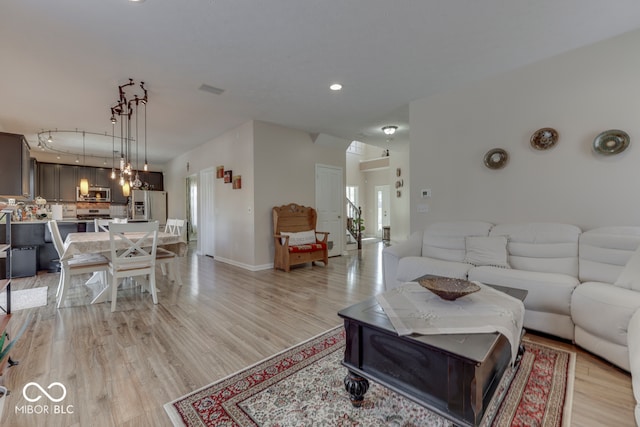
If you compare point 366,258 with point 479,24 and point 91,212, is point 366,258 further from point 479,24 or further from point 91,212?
point 91,212

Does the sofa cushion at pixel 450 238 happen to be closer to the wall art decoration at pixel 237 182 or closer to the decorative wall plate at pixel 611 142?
the decorative wall plate at pixel 611 142

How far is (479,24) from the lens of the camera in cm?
248

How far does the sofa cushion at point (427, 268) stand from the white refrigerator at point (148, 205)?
832cm

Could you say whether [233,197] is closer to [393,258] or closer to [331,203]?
[331,203]

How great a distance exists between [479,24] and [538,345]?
110 inches

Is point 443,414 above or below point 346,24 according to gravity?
below

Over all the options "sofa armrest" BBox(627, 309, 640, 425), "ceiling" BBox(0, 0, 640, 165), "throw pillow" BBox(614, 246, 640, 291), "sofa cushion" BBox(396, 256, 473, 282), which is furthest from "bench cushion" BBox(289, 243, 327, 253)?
"sofa armrest" BBox(627, 309, 640, 425)

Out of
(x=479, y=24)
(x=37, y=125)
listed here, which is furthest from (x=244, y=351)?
(x=37, y=125)

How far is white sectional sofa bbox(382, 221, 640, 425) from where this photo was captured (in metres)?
1.92

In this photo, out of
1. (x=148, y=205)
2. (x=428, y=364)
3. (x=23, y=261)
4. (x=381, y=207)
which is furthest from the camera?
(x=381, y=207)

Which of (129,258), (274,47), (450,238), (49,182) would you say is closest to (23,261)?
(129,258)

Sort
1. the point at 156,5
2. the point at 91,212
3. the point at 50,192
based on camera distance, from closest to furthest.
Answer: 1. the point at 156,5
2. the point at 50,192
3. the point at 91,212

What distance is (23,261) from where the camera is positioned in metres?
4.55

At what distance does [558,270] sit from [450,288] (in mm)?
1692
